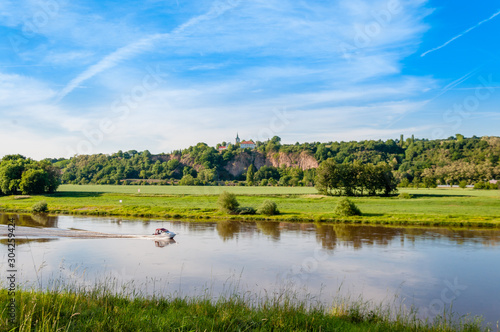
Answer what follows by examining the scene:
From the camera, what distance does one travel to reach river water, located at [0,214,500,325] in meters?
17.5

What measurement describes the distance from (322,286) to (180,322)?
439 inches

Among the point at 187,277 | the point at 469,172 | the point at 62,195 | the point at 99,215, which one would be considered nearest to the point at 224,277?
the point at 187,277

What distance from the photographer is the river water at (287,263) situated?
1750 centimetres

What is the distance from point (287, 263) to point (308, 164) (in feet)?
542

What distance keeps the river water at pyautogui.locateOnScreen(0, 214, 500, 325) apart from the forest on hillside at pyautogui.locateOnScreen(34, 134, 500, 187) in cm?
5368

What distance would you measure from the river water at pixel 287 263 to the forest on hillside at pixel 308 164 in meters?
53.7

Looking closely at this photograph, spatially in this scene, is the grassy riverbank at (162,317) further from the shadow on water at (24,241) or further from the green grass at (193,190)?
the green grass at (193,190)

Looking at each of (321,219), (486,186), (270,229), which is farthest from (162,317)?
(486,186)

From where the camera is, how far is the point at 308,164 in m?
187

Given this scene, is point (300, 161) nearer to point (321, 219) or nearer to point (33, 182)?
point (33, 182)

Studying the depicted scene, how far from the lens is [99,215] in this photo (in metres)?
54.2

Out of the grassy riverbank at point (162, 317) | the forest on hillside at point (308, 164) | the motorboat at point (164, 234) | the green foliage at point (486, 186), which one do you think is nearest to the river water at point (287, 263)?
the motorboat at point (164, 234)

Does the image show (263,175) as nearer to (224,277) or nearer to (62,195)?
(62,195)

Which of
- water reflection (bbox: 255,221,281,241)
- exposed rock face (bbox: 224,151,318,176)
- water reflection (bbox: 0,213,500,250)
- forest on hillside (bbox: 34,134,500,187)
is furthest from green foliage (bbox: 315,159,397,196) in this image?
exposed rock face (bbox: 224,151,318,176)
